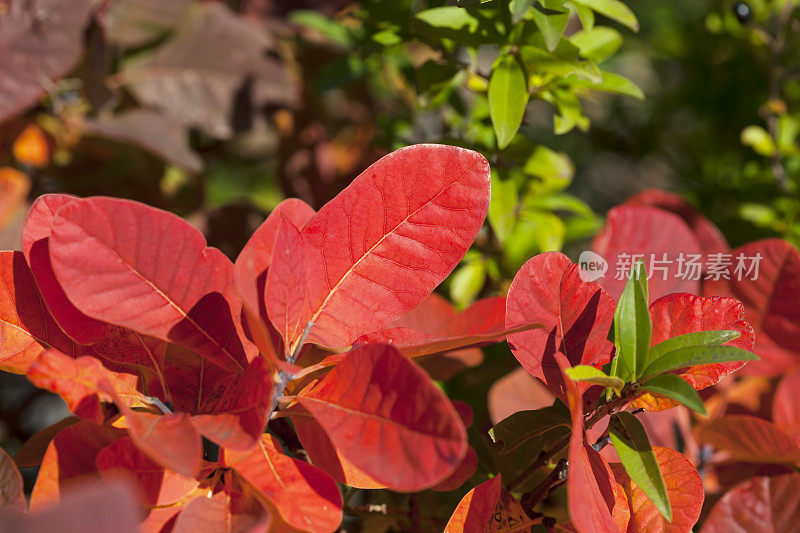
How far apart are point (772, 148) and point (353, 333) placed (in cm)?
88

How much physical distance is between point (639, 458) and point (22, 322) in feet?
1.78

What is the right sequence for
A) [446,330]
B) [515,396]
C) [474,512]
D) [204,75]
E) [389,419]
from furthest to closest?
1. [204,75]
2. [515,396]
3. [446,330]
4. [474,512]
5. [389,419]

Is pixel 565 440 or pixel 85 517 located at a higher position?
pixel 85 517

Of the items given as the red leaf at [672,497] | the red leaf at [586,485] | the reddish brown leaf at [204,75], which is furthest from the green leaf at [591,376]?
the reddish brown leaf at [204,75]

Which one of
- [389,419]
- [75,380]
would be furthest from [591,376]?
[75,380]

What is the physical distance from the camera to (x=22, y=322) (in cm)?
57

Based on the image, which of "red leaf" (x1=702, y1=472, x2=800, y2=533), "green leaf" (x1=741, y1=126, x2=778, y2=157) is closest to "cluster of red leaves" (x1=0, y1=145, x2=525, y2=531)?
"red leaf" (x1=702, y1=472, x2=800, y2=533)

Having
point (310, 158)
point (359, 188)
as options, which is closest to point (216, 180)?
point (310, 158)

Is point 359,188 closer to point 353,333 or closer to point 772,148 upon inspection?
point 353,333

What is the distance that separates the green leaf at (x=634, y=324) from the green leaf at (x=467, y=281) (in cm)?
39

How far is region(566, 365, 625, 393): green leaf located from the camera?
50 cm

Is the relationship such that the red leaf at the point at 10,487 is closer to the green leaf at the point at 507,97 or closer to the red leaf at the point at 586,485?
the red leaf at the point at 586,485

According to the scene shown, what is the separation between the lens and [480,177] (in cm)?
56

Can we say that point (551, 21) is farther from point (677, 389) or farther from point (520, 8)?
point (677, 389)
